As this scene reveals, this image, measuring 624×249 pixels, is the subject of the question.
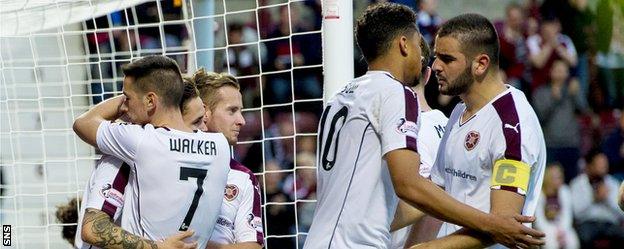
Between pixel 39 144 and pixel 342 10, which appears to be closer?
pixel 342 10

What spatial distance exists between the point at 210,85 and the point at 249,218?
671 mm

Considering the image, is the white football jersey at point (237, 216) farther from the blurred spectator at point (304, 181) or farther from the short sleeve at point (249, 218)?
the blurred spectator at point (304, 181)

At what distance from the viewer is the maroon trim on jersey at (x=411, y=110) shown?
4.64 metres

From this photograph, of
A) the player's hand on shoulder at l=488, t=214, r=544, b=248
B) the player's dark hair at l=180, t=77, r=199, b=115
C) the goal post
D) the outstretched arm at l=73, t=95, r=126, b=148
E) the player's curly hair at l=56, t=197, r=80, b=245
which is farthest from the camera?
the player's curly hair at l=56, t=197, r=80, b=245

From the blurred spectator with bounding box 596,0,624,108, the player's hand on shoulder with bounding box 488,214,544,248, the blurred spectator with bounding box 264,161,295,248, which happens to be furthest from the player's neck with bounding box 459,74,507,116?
the blurred spectator with bounding box 596,0,624,108

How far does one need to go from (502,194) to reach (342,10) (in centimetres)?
192

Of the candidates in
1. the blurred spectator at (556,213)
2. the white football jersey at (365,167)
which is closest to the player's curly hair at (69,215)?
the white football jersey at (365,167)

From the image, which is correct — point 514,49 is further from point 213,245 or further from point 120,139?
point 120,139

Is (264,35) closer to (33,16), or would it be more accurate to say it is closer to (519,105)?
(33,16)

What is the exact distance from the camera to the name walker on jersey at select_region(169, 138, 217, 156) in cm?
507

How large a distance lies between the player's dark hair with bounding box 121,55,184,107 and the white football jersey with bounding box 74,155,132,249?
332mm

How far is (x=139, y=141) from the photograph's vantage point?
4996 mm

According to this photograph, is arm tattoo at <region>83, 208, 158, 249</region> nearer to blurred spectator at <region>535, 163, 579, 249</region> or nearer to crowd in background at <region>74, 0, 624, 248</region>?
crowd in background at <region>74, 0, 624, 248</region>

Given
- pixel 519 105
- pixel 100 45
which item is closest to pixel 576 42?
pixel 100 45
